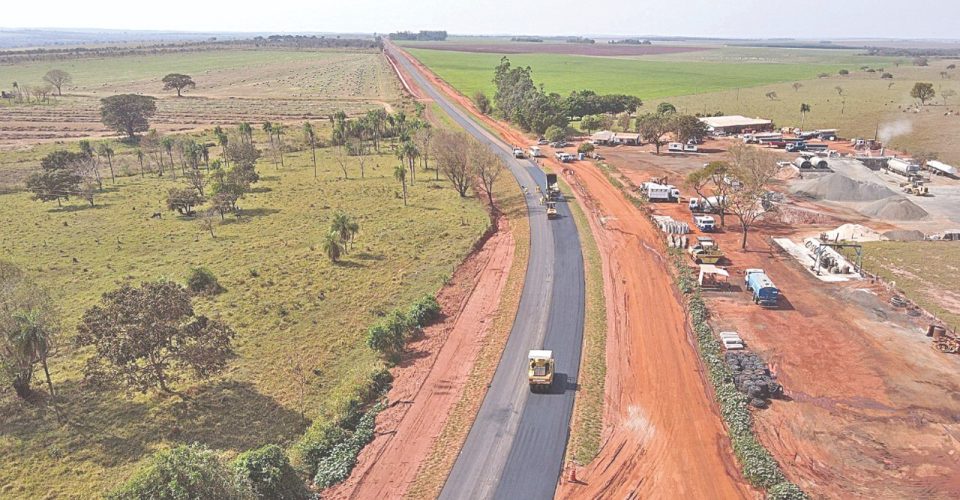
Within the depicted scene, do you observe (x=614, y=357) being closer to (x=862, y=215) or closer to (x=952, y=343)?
(x=952, y=343)

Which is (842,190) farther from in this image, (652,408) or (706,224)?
(652,408)

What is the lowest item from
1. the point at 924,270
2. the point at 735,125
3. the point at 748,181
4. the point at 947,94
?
the point at 924,270

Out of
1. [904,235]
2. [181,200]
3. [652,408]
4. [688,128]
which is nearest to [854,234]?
[904,235]

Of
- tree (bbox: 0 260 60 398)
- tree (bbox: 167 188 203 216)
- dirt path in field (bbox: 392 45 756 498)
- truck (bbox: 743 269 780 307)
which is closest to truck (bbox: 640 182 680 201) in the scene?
dirt path in field (bbox: 392 45 756 498)

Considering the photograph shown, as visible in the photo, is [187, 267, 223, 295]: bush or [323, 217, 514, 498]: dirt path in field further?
[187, 267, 223, 295]: bush

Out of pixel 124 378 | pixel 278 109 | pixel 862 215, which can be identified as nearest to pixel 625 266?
pixel 862 215

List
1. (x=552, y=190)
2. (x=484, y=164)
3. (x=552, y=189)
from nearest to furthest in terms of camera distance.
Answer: (x=484, y=164), (x=552, y=190), (x=552, y=189)

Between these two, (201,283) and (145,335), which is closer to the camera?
(145,335)

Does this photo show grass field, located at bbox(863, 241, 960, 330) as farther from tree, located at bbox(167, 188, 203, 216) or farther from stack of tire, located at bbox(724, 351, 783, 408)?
tree, located at bbox(167, 188, 203, 216)
